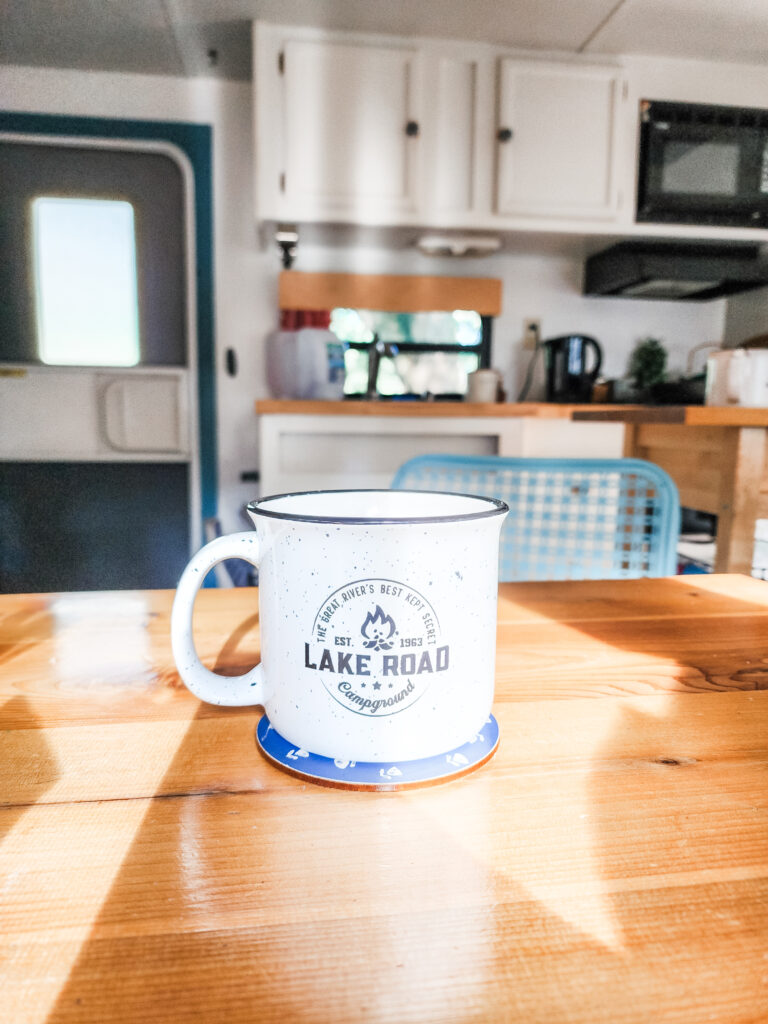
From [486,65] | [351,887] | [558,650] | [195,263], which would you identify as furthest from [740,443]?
[195,263]

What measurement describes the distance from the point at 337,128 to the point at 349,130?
0.14ft

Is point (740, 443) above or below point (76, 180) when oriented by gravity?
below

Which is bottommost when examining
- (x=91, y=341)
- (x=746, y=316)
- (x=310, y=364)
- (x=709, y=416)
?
(x=709, y=416)

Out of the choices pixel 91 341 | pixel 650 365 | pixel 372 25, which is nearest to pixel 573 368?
pixel 650 365

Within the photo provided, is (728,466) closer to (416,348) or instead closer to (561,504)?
(561,504)

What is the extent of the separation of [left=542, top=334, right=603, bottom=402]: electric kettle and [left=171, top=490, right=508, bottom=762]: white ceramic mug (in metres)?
2.40

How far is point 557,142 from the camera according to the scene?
90.0 inches

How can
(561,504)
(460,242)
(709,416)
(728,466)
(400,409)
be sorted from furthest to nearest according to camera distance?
(460,242) → (400,409) → (728,466) → (709,416) → (561,504)

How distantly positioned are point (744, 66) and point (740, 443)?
1991mm

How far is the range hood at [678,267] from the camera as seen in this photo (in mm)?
2439

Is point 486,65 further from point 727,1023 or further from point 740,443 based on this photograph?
point 727,1023

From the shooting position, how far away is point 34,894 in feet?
0.68

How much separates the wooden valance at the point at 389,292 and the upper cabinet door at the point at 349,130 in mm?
412

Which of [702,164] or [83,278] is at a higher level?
[702,164]
